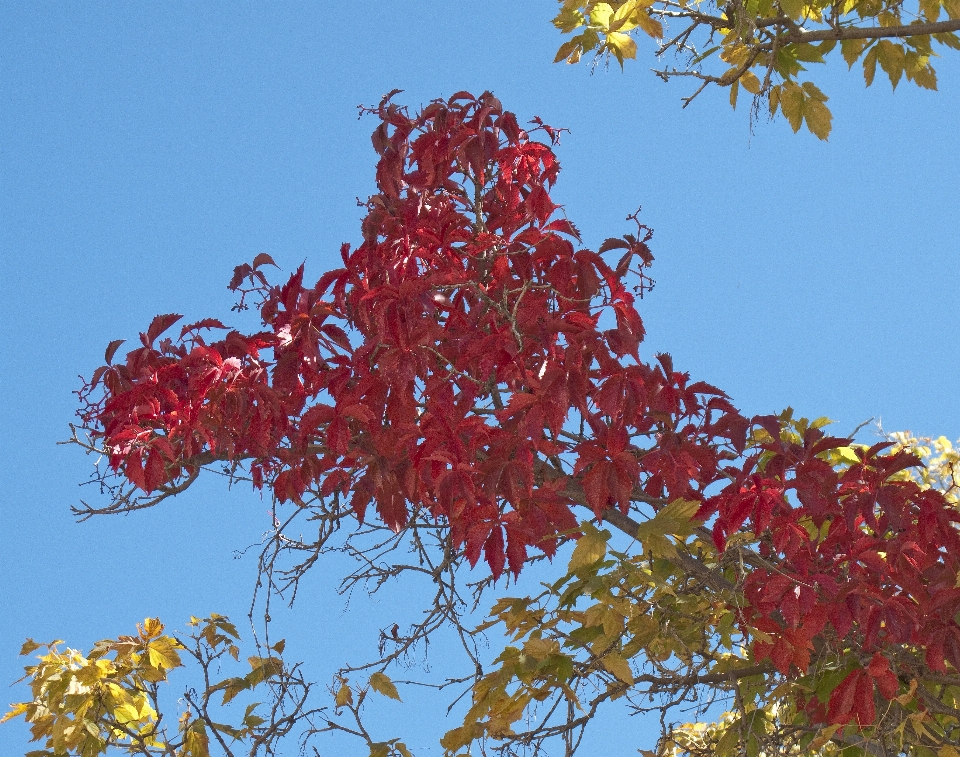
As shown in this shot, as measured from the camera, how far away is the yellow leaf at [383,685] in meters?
2.76

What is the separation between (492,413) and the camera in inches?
103

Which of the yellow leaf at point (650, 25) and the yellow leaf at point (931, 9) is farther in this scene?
the yellow leaf at point (931, 9)

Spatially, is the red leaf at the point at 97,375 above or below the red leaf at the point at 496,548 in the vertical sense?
above

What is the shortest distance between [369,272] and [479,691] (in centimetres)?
121

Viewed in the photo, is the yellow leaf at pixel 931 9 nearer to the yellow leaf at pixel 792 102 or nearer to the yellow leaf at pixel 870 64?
the yellow leaf at pixel 870 64

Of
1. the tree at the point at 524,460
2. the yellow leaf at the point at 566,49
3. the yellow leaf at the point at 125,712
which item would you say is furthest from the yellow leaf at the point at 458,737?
the yellow leaf at the point at 566,49

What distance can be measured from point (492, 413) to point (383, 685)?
34.8 inches

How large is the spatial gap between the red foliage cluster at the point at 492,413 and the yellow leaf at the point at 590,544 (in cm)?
12

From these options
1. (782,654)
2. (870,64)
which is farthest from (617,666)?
(870,64)

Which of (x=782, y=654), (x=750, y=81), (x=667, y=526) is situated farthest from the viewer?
(x=750, y=81)

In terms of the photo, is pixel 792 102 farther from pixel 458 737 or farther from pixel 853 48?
pixel 458 737

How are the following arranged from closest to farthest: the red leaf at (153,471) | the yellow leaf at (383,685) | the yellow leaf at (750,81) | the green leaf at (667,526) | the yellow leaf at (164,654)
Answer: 1. the green leaf at (667,526)
2. the red leaf at (153,471)
3. the yellow leaf at (383,685)
4. the yellow leaf at (164,654)
5. the yellow leaf at (750,81)

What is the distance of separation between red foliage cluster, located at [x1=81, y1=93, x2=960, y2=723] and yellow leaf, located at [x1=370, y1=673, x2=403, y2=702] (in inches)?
19.3

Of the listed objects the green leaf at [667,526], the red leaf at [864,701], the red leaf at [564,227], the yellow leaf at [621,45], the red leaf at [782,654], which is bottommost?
the red leaf at [864,701]
